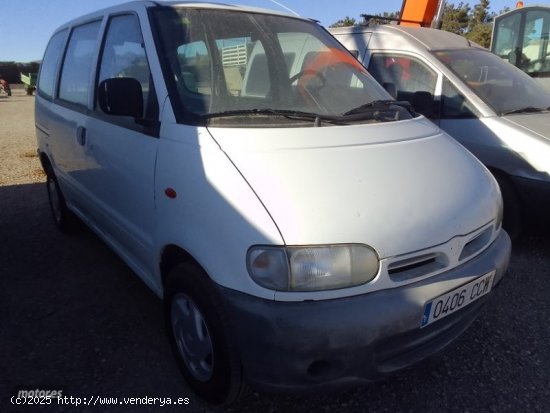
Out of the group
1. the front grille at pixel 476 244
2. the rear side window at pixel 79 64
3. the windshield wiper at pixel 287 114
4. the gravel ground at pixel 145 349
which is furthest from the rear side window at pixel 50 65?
the front grille at pixel 476 244

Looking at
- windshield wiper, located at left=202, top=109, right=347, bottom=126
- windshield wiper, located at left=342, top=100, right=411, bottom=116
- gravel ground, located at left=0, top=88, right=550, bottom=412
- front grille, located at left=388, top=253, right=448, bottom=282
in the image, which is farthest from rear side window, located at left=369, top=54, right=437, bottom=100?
front grille, located at left=388, top=253, right=448, bottom=282

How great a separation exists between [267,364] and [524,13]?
25.1 ft

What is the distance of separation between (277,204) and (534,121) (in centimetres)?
296

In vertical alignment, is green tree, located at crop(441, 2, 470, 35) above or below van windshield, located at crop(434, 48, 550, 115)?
above

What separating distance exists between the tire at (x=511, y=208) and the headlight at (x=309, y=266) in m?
2.48

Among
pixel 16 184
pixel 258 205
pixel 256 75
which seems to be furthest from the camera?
pixel 16 184

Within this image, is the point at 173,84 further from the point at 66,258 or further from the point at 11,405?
the point at 66,258

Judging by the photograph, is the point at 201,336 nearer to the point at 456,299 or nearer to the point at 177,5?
the point at 456,299

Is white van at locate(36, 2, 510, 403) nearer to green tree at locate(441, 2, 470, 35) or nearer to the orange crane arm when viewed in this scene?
the orange crane arm

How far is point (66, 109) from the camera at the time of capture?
3.57 m

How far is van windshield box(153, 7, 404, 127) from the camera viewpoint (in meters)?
2.25

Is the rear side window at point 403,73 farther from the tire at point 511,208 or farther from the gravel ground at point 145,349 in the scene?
the gravel ground at point 145,349

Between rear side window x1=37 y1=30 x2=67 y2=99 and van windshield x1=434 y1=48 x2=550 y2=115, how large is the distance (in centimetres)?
345

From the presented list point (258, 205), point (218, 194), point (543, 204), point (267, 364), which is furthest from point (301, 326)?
point (543, 204)
